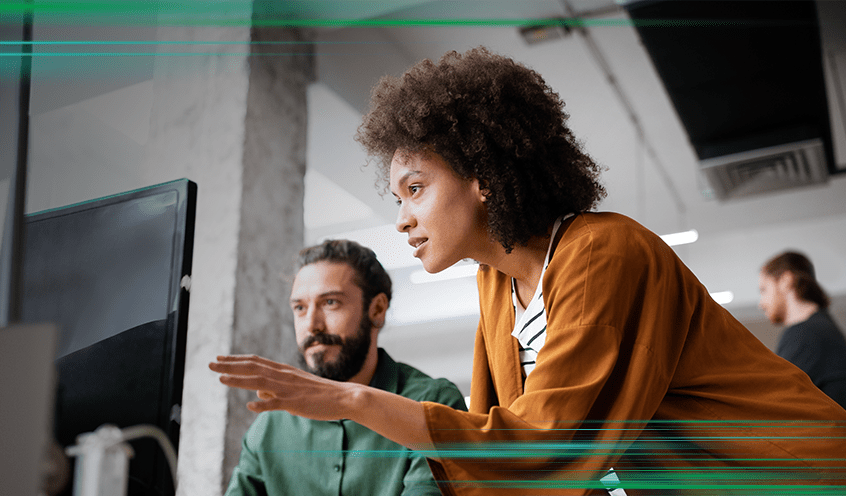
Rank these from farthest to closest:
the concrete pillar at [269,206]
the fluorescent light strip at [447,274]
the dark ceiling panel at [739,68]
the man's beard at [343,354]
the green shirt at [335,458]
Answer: the fluorescent light strip at [447,274] < the dark ceiling panel at [739,68] < the concrete pillar at [269,206] < the man's beard at [343,354] < the green shirt at [335,458]

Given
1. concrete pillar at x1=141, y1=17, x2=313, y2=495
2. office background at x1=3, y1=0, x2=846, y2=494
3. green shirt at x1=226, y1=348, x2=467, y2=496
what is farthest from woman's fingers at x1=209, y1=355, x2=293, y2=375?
concrete pillar at x1=141, y1=17, x2=313, y2=495

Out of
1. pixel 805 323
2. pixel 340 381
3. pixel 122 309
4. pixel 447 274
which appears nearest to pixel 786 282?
pixel 805 323

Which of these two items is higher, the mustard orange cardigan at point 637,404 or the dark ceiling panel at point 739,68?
the dark ceiling panel at point 739,68

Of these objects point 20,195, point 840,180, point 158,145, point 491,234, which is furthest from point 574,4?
point 840,180

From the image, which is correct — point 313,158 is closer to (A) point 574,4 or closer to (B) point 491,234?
(A) point 574,4

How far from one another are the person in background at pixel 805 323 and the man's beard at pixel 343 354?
1.84m

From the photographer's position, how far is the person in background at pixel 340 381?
59.8 inches

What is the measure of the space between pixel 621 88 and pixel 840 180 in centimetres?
252

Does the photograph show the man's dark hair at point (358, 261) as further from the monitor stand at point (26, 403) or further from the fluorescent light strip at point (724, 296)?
the fluorescent light strip at point (724, 296)

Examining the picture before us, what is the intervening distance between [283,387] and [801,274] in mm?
2818

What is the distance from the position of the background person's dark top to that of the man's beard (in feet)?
6.03

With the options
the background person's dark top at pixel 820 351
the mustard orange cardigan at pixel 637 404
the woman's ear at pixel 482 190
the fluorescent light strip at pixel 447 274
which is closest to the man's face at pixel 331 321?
the woman's ear at pixel 482 190

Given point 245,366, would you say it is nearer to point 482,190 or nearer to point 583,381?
point 583,381

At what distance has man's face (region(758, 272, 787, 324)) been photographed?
2949 mm
